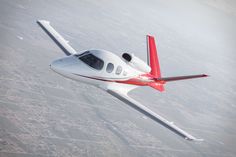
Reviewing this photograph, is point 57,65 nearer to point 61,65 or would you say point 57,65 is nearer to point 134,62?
point 61,65

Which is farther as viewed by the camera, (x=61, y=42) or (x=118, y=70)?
(x=61, y=42)

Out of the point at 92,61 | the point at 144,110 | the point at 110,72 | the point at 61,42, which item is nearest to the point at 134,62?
the point at 110,72

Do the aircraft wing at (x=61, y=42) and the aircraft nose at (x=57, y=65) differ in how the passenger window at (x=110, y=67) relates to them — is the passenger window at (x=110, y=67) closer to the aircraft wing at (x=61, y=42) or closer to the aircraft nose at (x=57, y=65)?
the aircraft nose at (x=57, y=65)

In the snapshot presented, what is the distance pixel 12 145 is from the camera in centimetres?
19400

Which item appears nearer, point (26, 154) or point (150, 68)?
point (150, 68)

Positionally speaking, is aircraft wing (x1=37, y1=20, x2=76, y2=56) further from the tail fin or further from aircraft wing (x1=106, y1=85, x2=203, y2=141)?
the tail fin

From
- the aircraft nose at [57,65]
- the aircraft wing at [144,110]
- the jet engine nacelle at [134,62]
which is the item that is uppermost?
the jet engine nacelle at [134,62]

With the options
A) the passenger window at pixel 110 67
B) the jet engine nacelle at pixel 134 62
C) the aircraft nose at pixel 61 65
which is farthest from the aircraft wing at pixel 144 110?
the aircraft nose at pixel 61 65

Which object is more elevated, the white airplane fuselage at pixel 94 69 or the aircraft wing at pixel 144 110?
the white airplane fuselage at pixel 94 69

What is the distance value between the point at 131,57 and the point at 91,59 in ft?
28.0

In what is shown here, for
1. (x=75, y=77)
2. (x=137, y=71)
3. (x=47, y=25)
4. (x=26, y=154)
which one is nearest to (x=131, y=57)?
(x=137, y=71)

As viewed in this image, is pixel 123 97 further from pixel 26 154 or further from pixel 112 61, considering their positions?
pixel 26 154

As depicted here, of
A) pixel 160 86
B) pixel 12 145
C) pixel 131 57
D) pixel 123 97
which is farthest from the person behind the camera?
pixel 12 145

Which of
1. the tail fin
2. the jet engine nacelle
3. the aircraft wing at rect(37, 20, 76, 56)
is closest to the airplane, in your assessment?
the jet engine nacelle
